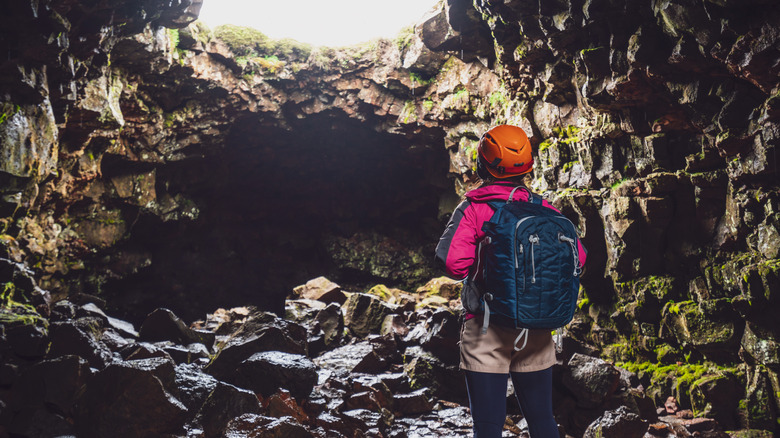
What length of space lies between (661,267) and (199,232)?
54.7 feet

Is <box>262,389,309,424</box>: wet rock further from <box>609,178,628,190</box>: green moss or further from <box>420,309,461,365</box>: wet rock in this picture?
<box>609,178,628,190</box>: green moss

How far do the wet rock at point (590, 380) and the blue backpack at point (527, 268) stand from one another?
255 cm

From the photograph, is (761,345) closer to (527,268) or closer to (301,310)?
(527,268)

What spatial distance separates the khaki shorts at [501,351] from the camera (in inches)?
92.9

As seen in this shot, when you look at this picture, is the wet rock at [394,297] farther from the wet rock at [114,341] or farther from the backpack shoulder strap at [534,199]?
the backpack shoulder strap at [534,199]

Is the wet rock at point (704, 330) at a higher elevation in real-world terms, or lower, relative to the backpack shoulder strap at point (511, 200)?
lower

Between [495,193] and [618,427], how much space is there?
8.40 ft

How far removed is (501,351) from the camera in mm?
2375

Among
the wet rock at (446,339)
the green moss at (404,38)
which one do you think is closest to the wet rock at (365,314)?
the wet rock at (446,339)

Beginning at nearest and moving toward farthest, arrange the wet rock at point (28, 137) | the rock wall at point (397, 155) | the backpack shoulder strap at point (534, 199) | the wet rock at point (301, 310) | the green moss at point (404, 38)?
the backpack shoulder strap at point (534, 199) < the rock wall at point (397, 155) < the wet rock at point (28, 137) < the wet rock at point (301, 310) < the green moss at point (404, 38)

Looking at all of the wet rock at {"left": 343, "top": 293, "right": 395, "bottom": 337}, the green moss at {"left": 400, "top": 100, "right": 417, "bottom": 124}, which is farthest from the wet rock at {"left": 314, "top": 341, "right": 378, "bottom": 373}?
the green moss at {"left": 400, "top": 100, "right": 417, "bottom": 124}

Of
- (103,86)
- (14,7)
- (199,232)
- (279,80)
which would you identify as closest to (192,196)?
(199,232)

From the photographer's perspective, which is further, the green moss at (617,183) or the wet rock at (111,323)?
the wet rock at (111,323)

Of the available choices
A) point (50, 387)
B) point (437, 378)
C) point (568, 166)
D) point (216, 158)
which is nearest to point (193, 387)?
point (50, 387)
